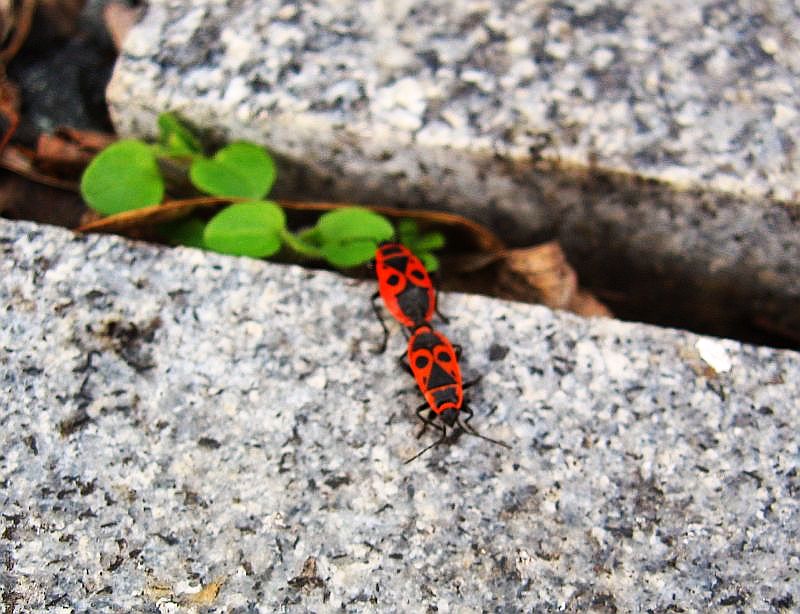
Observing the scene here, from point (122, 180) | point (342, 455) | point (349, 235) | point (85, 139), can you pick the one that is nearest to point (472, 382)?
point (342, 455)

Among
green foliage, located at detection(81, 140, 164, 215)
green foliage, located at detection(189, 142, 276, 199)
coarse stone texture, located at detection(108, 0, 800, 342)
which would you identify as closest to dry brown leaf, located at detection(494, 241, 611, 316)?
coarse stone texture, located at detection(108, 0, 800, 342)

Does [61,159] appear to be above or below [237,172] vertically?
below

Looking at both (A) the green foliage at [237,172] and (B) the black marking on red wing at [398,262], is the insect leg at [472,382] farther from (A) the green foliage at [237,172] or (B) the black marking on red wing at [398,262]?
(A) the green foliage at [237,172]

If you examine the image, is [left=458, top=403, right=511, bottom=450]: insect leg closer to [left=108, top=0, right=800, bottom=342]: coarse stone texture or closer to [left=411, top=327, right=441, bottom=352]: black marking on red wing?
[left=411, top=327, right=441, bottom=352]: black marking on red wing

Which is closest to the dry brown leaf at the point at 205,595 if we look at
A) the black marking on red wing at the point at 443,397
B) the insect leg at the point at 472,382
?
the black marking on red wing at the point at 443,397

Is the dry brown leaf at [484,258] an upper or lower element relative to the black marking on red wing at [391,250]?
lower

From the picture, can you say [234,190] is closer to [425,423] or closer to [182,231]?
[182,231]

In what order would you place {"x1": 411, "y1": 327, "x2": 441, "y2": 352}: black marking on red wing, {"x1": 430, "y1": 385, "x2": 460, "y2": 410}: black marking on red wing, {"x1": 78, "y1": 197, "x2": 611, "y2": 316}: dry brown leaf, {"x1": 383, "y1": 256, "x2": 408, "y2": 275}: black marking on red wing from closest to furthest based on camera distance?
{"x1": 430, "y1": 385, "x2": 460, "y2": 410}: black marking on red wing → {"x1": 411, "y1": 327, "x2": 441, "y2": 352}: black marking on red wing → {"x1": 383, "y1": 256, "x2": 408, "y2": 275}: black marking on red wing → {"x1": 78, "y1": 197, "x2": 611, "y2": 316}: dry brown leaf
